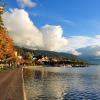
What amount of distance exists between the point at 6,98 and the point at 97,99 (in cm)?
1551

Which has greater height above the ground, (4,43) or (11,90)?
(4,43)

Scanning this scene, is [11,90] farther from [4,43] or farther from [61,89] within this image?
[4,43]

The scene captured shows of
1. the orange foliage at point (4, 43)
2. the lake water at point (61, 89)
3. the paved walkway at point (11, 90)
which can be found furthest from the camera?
the orange foliage at point (4, 43)

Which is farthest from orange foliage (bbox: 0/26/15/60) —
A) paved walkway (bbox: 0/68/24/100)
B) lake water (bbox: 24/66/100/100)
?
paved walkway (bbox: 0/68/24/100)

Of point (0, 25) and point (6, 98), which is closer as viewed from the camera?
point (6, 98)

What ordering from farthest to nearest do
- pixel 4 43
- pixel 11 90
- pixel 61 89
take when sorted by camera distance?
pixel 4 43
pixel 61 89
pixel 11 90

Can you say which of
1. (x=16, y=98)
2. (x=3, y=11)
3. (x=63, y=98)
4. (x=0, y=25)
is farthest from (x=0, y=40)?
(x=16, y=98)

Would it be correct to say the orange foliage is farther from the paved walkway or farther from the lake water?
the paved walkway

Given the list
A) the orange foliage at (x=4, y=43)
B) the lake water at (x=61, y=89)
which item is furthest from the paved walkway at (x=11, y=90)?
the orange foliage at (x=4, y=43)

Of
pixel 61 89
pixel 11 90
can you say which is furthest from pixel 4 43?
pixel 11 90

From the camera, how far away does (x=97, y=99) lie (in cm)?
4197

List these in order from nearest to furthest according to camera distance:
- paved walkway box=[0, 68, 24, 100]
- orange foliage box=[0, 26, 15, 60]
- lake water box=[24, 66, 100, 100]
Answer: paved walkway box=[0, 68, 24, 100] < lake water box=[24, 66, 100, 100] < orange foliage box=[0, 26, 15, 60]

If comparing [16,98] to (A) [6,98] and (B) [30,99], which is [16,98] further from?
(B) [30,99]

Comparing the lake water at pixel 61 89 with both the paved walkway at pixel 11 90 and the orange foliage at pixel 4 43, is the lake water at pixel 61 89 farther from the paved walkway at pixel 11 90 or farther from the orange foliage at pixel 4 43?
the orange foliage at pixel 4 43
